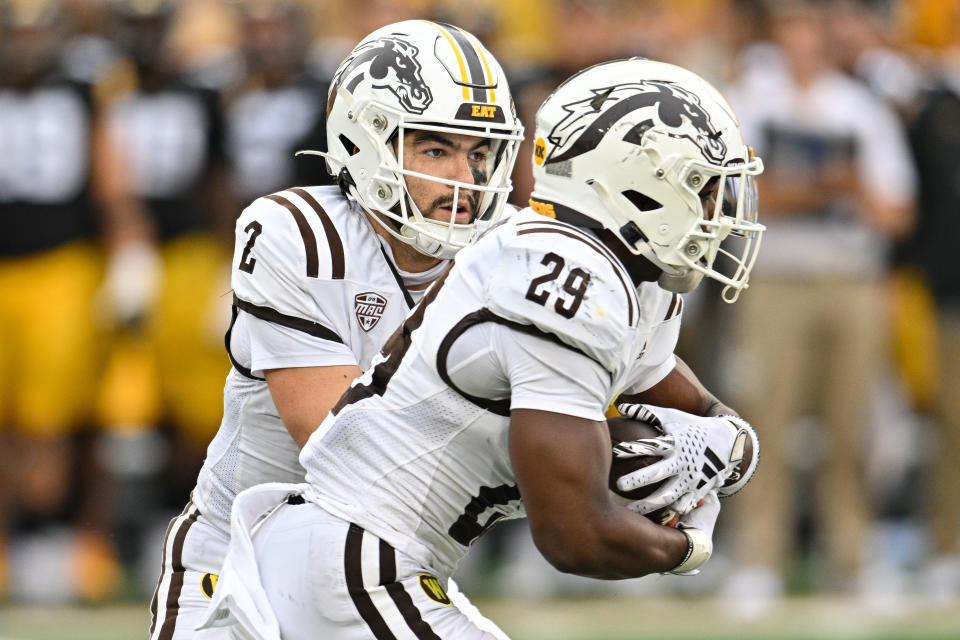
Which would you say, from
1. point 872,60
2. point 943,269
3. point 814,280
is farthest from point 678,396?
point 872,60

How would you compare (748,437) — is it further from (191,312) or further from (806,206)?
(191,312)

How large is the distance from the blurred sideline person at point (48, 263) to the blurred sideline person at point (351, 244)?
11.9 ft

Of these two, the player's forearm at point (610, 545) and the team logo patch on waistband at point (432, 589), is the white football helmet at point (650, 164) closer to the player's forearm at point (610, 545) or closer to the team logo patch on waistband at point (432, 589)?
the player's forearm at point (610, 545)

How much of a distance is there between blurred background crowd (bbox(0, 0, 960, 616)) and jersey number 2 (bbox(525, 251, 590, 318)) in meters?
4.05

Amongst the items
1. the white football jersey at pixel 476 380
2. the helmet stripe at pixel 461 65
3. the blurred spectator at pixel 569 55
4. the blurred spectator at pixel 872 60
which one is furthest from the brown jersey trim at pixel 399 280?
the blurred spectator at pixel 872 60

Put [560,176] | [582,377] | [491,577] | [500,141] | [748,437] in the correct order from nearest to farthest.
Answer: [582,377] < [560,176] < [748,437] < [500,141] < [491,577]

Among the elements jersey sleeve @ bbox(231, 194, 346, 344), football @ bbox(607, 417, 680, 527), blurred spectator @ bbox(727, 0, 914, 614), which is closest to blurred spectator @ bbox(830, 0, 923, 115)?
blurred spectator @ bbox(727, 0, 914, 614)

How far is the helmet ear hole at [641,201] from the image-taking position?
9.12 feet

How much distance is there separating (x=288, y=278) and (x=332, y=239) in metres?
0.14

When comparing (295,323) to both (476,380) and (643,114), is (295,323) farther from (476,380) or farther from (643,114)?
(643,114)

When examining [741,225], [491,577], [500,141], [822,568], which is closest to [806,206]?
[822,568]

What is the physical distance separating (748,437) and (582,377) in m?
0.57

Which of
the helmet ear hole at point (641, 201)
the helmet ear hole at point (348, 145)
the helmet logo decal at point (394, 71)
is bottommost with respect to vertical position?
the helmet ear hole at point (348, 145)

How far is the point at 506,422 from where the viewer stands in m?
2.70
